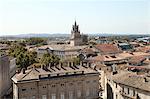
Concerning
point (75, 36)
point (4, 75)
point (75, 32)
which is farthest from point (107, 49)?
point (4, 75)

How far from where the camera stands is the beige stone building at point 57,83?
37.5 metres

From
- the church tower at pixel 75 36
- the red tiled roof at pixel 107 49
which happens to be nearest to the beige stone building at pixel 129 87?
the red tiled roof at pixel 107 49

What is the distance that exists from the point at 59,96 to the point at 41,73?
375cm

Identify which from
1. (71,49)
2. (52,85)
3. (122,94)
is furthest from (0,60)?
(71,49)

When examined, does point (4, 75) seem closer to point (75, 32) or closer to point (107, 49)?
point (107, 49)

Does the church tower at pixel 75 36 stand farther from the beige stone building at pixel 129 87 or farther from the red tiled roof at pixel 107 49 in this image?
the beige stone building at pixel 129 87

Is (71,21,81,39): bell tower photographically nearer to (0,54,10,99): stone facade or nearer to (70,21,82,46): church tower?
(70,21,82,46): church tower

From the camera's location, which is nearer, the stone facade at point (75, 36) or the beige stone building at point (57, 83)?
the beige stone building at point (57, 83)

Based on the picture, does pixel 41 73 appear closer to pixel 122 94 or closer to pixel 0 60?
pixel 0 60

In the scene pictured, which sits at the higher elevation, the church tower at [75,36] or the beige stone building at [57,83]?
the church tower at [75,36]

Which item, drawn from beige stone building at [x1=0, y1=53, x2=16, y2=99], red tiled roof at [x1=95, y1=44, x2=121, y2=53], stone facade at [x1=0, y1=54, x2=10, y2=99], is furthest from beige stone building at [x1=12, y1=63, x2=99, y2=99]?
red tiled roof at [x1=95, y1=44, x2=121, y2=53]

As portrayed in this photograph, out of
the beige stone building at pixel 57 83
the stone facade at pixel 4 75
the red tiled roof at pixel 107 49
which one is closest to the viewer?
the beige stone building at pixel 57 83

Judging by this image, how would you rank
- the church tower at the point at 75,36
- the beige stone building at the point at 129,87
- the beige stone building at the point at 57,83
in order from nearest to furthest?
the beige stone building at the point at 129,87, the beige stone building at the point at 57,83, the church tower at the point at 75,36

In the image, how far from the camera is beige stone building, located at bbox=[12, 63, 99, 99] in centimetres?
3753
